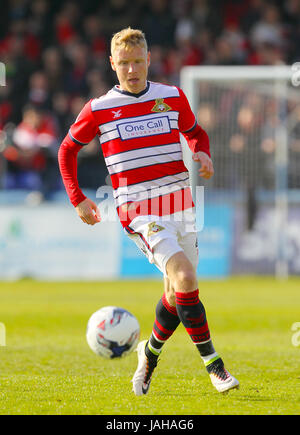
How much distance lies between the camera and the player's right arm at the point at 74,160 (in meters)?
4.89

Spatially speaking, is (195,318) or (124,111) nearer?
(195,318)

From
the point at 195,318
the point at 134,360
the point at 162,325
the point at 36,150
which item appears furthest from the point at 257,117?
the point at 195,318

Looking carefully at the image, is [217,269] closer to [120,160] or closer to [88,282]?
[88,282]

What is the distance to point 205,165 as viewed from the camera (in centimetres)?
482

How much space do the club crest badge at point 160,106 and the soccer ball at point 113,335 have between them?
1836 mm

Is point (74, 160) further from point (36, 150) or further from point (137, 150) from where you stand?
point (36, 150)

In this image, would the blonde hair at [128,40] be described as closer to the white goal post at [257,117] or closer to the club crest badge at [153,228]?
the club crest badge at [153,228]

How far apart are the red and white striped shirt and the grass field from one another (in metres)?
1.12

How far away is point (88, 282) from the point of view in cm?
1477

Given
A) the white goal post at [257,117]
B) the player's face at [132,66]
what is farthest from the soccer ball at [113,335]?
the white goal post at [257,117]

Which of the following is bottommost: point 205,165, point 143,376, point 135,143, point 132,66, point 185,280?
point 143,376

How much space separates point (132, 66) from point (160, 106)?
0.31 meters

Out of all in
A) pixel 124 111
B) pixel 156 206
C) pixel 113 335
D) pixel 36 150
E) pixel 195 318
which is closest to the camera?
pixel 195 318

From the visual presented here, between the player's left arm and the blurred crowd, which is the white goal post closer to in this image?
the blurred crowd
